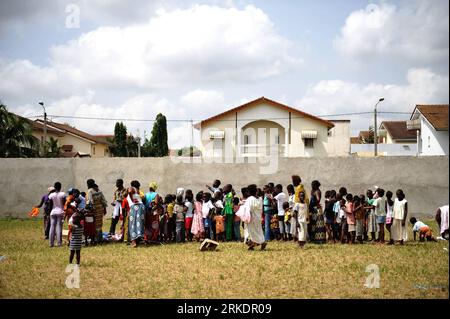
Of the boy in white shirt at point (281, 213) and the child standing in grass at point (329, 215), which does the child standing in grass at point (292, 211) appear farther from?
the child standing in grass at point (329, 215)

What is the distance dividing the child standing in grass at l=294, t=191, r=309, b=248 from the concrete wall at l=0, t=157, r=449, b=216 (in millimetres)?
6657

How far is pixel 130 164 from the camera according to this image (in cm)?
1991

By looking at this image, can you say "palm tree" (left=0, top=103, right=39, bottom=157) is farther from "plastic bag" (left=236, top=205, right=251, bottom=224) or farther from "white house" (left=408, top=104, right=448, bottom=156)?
A: "white house" (left=408, top=104, right=448, bottom=156)

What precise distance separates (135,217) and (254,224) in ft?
10.1

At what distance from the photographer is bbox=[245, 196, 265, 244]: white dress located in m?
11.9

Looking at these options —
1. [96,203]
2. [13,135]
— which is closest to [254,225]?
[96,203]

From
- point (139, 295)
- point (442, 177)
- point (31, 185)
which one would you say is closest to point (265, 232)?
point (139, 295)

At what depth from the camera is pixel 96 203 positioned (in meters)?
13.1

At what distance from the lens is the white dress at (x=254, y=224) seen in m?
11.9

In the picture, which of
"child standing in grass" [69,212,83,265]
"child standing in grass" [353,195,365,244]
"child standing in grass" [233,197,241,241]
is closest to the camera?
"child standing in grass" [69,212,83,265]

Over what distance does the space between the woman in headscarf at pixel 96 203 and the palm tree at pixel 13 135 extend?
17.9m

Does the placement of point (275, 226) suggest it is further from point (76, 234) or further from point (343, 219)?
point (76, 234)

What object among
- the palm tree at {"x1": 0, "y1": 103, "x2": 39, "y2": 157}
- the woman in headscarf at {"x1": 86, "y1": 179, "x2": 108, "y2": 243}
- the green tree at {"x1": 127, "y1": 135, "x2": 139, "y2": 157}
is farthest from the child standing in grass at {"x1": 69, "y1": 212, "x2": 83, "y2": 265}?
the green tree at {"x1": 127, "y1": 135, "x2": 139, "y2": 157}
